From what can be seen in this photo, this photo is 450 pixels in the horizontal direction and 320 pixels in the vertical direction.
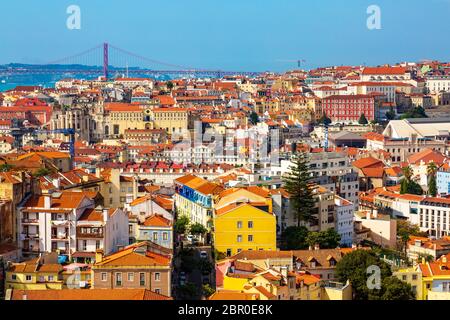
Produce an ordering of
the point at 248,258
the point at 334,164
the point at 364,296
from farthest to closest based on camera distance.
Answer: the point at 334,164 < the point at 248,258 < the point at 364,296

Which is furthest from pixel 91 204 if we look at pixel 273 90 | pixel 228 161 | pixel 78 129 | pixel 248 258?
pixel 273 90

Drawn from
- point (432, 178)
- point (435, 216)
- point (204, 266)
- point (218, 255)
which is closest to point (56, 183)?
point (218, 255)

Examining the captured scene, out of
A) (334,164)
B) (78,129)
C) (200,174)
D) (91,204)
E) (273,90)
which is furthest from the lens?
(273,90)

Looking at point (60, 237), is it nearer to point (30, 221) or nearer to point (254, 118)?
point (30, 221)

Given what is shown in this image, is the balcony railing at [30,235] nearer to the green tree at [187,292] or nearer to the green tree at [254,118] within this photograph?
the green tree at [187,292]

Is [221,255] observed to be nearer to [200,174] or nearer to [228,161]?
[200,174]

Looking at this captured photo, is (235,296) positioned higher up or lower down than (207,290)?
higher up
